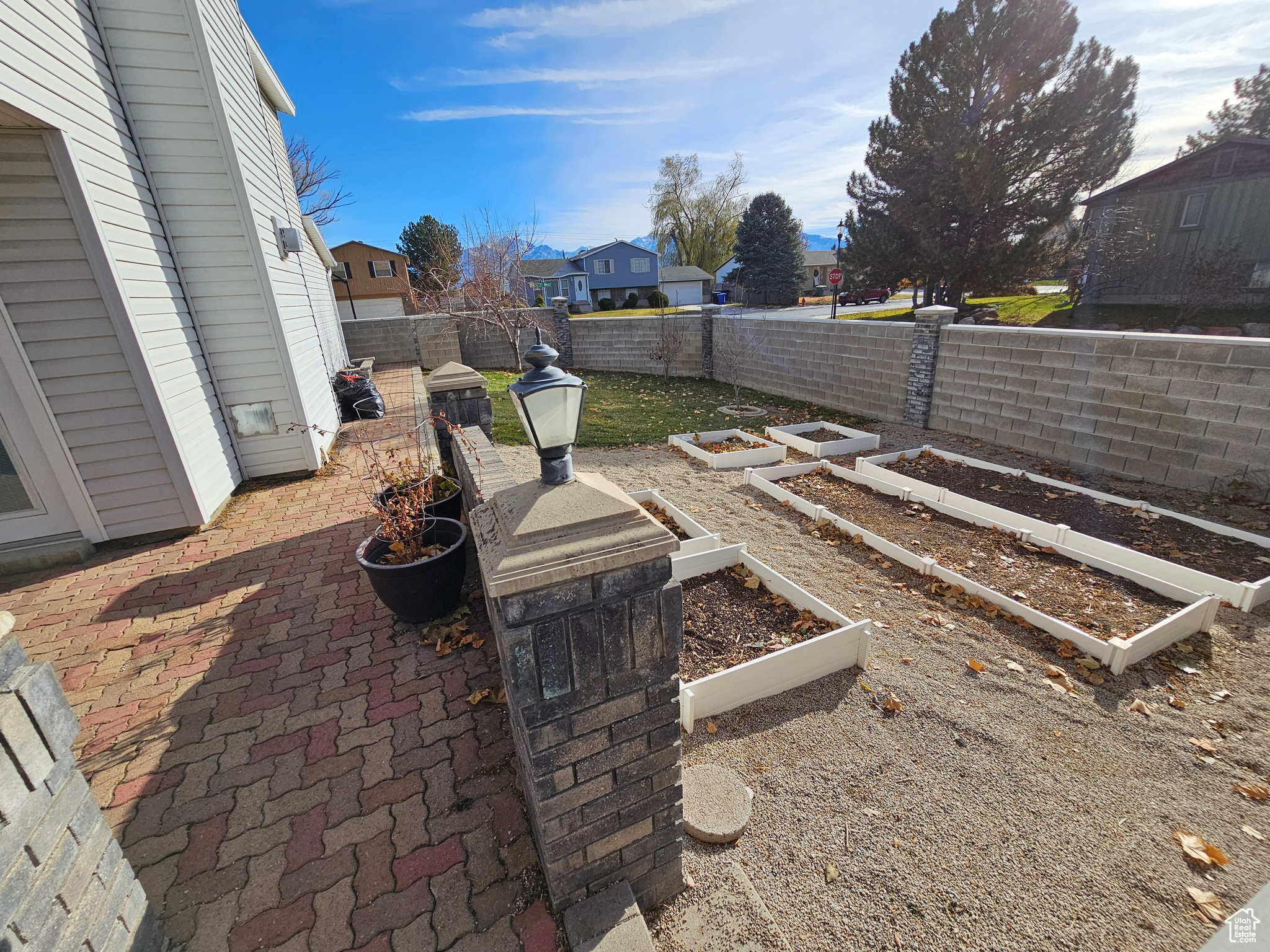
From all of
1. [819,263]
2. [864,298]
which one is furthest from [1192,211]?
[819,263]

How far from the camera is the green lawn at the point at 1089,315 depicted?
15.6 meters

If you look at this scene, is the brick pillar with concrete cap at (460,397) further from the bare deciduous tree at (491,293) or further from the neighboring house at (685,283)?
the neighboring house at (685,283)

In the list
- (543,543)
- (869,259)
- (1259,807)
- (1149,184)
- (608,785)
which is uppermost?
(1149,184)

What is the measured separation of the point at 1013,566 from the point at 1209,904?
2.71 m

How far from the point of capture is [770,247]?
3534 centimetres

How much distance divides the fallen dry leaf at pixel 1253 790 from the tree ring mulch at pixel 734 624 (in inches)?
77.5

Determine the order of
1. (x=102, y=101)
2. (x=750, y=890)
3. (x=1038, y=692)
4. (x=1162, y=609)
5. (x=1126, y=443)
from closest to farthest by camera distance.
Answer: (x=750, y=890) → (x=1038, y=692) → (x=1162, y=609) → (x=102, y=101) → (x=1126, y=443)

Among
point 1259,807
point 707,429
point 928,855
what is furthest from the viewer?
point 707,429

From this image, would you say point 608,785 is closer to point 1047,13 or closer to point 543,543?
point 543,543

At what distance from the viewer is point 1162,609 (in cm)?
372

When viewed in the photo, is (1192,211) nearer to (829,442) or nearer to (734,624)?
(829,442)

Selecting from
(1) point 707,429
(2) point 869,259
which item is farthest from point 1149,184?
(1) point 707,429

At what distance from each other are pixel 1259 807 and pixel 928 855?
1.68 meters

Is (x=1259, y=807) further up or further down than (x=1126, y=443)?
further down
